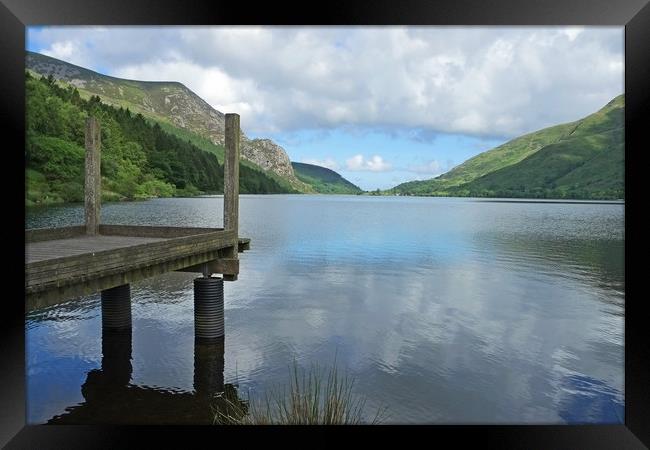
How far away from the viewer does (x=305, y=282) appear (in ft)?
90.3

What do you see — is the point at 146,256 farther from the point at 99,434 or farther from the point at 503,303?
the point at 503,303

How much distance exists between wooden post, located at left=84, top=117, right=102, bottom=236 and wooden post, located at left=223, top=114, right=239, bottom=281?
3.26 meters

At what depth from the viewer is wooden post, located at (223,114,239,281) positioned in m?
12.9

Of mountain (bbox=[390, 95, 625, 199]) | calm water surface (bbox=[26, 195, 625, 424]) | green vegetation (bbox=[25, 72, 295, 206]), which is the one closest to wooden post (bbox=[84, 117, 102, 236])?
calm water surface (bbox=[26, 195, 625, 424])

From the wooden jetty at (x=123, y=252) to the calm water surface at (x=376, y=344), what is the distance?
1625 millimetres

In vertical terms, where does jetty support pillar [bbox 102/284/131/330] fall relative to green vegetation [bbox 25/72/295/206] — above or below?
below

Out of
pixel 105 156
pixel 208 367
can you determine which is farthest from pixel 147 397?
pixel 105 156

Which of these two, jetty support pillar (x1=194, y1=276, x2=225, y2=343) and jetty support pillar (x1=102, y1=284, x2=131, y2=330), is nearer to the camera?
jetty support pillar (x1=194, y1=276, x2=225, y2=343)

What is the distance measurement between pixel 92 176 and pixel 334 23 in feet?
33.2

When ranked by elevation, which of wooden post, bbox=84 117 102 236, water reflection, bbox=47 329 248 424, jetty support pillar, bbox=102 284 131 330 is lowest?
water reflection, bbox=47 329 248 424

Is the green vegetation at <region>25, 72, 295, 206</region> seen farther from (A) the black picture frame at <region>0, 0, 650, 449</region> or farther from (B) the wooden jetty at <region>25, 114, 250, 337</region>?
(A) the black picture frame at <region>0, 0, 650, 449</region>

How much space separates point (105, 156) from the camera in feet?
276

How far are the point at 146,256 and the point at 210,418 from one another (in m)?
3.48

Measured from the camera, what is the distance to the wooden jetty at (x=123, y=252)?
7.88 meters
